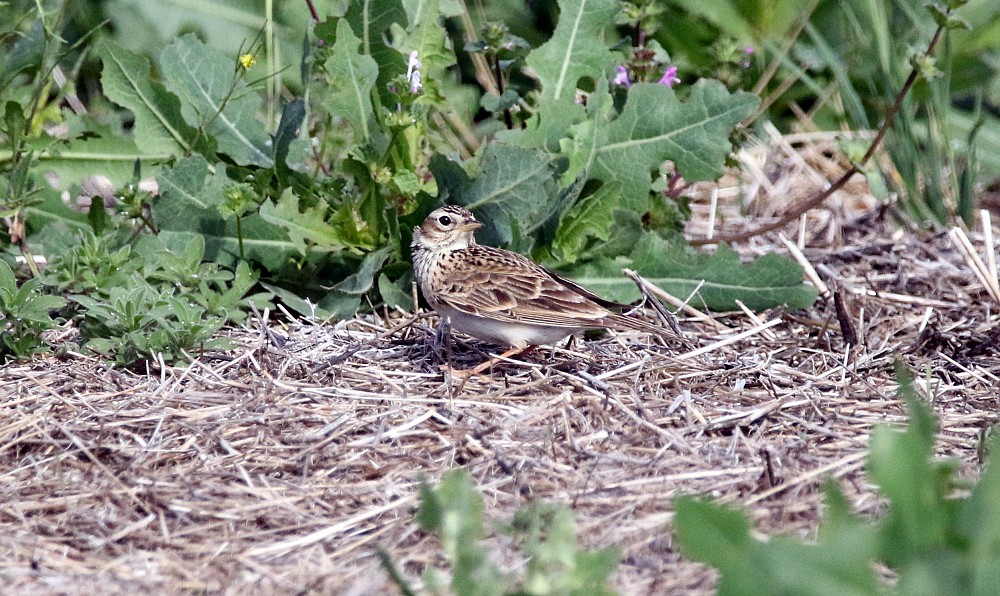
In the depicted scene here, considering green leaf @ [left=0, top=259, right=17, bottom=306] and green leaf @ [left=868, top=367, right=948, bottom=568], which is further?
green leaf @ [left=0, top=259, right=17, bottom=306]

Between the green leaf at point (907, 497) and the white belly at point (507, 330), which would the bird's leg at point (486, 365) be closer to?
the white belly at point (507, 330)

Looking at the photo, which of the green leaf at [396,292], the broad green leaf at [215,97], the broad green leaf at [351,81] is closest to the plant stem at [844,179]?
the green leaf at [396,292]

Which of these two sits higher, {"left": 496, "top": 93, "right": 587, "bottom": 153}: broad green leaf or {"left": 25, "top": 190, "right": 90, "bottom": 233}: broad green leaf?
{"left": 496, "top": 93, "right": 587, "bottom": 153}: broad green leaf

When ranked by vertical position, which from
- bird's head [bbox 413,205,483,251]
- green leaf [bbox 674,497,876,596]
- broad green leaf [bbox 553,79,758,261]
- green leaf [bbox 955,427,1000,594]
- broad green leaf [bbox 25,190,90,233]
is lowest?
broad green leaf [bbox 25,190,90,233]

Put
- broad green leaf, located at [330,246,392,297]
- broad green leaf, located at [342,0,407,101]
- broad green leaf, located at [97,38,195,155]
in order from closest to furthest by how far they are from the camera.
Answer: broad green leaf, located at [330,246,392,297]
broad green leaf, located at [342,0,407,101]
broad green leaf, located at [97,38,195,155]

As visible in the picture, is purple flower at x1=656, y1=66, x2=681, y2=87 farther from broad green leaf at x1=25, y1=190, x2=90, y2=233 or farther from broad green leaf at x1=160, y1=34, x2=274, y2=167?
broad green leaf at x1=25, y1=190, x2=90, y2=233

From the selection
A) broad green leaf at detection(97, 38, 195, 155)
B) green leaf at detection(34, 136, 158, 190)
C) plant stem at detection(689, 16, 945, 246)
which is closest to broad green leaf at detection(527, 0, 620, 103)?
plant stem at detection(689, 16, 945, 246)
